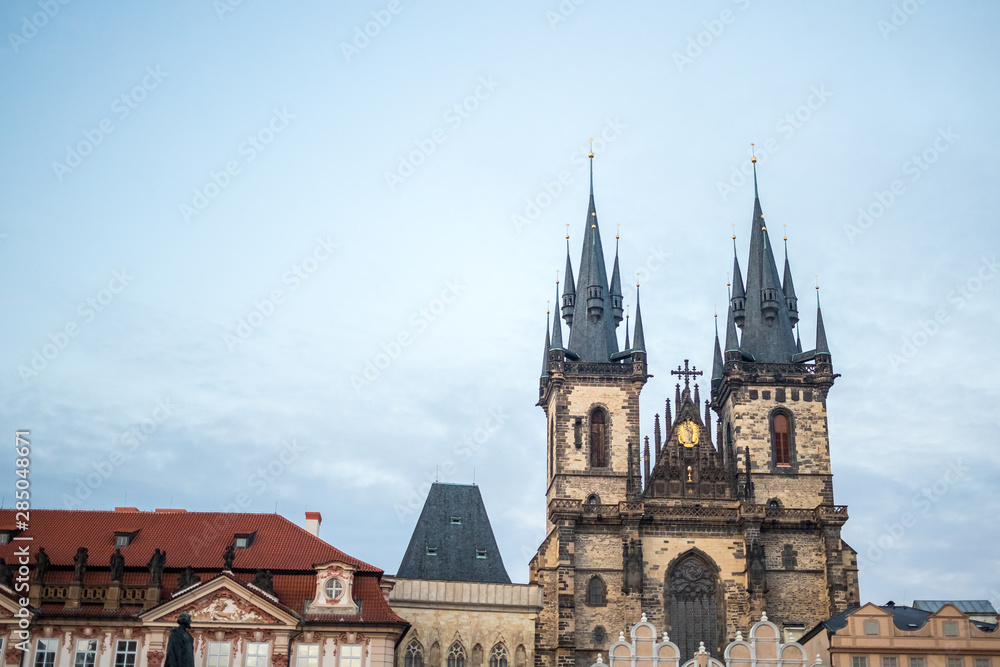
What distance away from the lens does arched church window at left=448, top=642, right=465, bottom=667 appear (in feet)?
151

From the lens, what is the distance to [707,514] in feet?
176

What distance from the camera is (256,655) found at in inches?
1412

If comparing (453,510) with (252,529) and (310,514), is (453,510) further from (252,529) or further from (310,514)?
(252,529)

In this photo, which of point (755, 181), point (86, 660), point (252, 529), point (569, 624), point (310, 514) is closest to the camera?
point (86, 660)

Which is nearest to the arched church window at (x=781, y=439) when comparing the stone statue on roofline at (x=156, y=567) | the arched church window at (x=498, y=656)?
the arched church window at (x=498, y=656)

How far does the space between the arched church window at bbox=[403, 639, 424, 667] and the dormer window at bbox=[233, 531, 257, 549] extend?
384 inches

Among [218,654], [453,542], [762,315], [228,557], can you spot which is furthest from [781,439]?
[218,654]

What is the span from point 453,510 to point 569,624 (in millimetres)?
7356

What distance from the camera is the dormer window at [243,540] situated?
130 feet

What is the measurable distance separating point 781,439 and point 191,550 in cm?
3012

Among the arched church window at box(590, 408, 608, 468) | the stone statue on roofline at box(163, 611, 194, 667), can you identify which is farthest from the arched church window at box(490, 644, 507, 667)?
the stone statue on roofline at box(163, 611, 194, 667)

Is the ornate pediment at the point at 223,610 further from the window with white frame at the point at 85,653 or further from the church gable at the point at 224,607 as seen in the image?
the window with white frame at the point at 85,653

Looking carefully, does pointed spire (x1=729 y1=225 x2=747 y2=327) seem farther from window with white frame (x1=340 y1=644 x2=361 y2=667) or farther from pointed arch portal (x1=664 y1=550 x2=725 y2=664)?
window with white frame (x1=340 y1=644 x2=361 y2=667)

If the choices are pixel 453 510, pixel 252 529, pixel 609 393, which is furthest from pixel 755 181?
pixel 252 529
